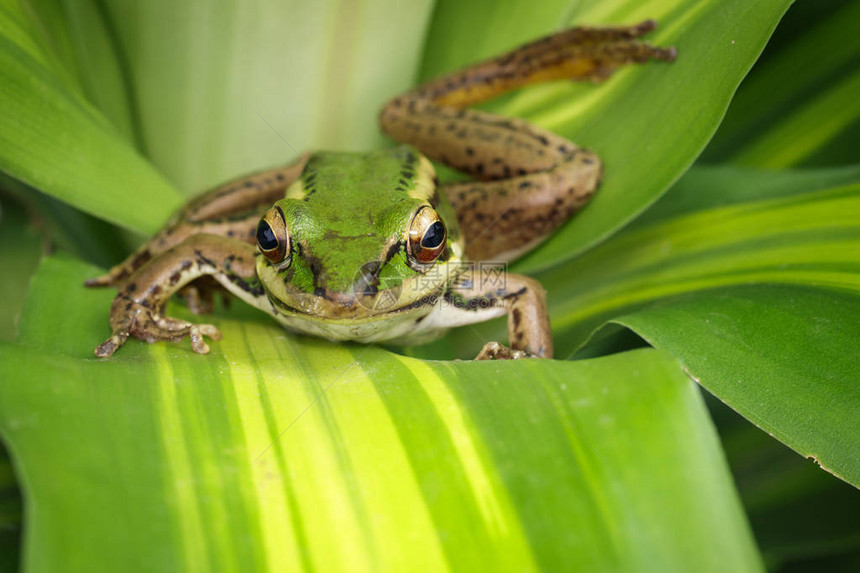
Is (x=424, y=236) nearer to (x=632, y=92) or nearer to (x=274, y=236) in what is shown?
(x=274, y=236)

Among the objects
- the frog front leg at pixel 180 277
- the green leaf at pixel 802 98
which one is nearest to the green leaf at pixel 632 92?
the green leaf at pixel 802 98

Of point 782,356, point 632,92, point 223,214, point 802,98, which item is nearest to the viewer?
point 782,356

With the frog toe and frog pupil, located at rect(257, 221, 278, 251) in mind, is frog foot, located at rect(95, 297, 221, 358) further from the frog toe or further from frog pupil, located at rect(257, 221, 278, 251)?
frog pupil, located at rect(257, 221, 278, 251)

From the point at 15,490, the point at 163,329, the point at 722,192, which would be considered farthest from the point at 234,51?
the point at 722,192

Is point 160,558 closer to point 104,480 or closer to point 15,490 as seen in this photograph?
point 104,480

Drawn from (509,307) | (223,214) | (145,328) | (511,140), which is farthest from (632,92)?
(145,328)
